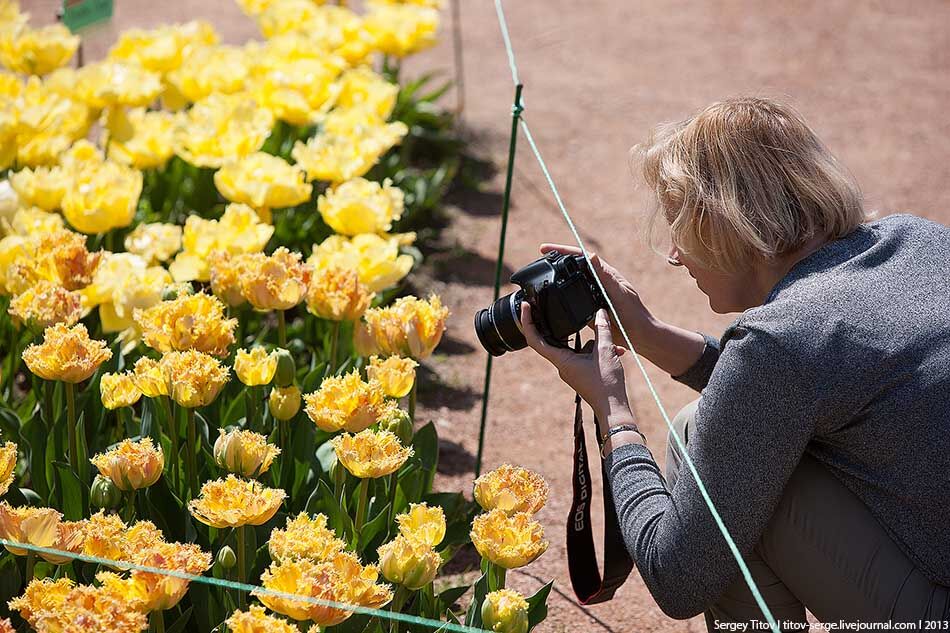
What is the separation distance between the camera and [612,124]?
5.43 metres

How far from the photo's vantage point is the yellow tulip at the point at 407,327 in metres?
2.16

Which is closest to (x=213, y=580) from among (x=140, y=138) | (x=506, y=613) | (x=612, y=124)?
(x=506, y=613)

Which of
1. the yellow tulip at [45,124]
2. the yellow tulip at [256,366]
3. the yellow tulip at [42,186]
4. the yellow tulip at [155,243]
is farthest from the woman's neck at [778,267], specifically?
the yellow tulip at [45,124]

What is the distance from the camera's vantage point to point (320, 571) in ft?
4.85

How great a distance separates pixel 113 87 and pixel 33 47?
1.41ft

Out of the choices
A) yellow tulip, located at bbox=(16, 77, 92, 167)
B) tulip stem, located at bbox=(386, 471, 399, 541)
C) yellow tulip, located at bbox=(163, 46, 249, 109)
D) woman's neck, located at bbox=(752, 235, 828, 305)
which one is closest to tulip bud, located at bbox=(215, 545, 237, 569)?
tulip stem, located at bbox=(386, 471, 399, 541)

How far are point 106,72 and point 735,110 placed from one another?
86.4 inches

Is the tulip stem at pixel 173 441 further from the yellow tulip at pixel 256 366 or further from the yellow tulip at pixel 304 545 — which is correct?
the yellow tulip at pixel 304 545

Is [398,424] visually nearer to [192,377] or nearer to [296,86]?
[192,377]

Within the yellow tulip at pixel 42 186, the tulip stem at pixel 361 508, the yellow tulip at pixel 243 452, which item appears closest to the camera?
the yellow tulip at pixel 243 452

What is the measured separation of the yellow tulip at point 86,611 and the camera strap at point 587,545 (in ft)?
2.79

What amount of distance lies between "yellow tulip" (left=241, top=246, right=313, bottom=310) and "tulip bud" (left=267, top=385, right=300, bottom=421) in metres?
0.21

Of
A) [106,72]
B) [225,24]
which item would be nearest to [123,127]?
[106,72]

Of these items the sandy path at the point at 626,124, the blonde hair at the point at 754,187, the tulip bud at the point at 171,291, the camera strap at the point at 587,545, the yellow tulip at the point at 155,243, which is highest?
the blonde hair at the point at 754,187
